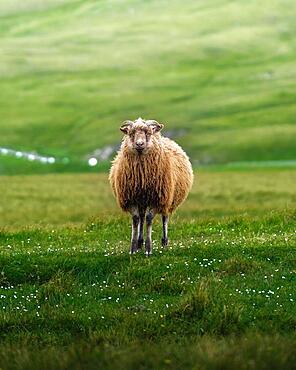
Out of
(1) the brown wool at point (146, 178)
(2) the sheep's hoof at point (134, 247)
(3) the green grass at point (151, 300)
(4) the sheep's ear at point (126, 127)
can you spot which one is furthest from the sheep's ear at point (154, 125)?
(3) the green grass at point (151, 300)

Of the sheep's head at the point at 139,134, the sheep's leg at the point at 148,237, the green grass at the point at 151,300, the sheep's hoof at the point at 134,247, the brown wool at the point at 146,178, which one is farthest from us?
the sheep's hoof at the point at 134,247

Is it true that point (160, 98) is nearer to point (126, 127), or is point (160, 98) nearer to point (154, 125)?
point (154, 125)

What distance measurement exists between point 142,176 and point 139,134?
1.00 meters

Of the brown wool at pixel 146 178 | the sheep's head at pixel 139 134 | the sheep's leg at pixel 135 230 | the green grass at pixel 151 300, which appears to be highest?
the sheep's head at pixel 139 134

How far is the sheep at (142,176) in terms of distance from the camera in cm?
1622

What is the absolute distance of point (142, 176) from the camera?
16.5 meters

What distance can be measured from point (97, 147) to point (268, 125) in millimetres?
28632

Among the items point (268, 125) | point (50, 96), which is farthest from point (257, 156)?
point (50, 96)

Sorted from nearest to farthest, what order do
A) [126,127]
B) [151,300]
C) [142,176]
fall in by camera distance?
[151,300] < [126,127] < [142,176]

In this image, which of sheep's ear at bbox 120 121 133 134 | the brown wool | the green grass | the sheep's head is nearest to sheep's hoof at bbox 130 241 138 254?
the green grass

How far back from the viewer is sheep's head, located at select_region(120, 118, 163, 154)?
1598 centimetres

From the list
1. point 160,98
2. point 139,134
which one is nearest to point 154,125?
point 139,134

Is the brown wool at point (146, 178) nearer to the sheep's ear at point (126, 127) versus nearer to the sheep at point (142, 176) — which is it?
the sheep at point (142, 176)

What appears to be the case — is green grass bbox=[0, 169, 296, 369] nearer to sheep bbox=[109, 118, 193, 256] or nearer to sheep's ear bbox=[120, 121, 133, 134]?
sheep bbox=[109, 118, 193, 256]
